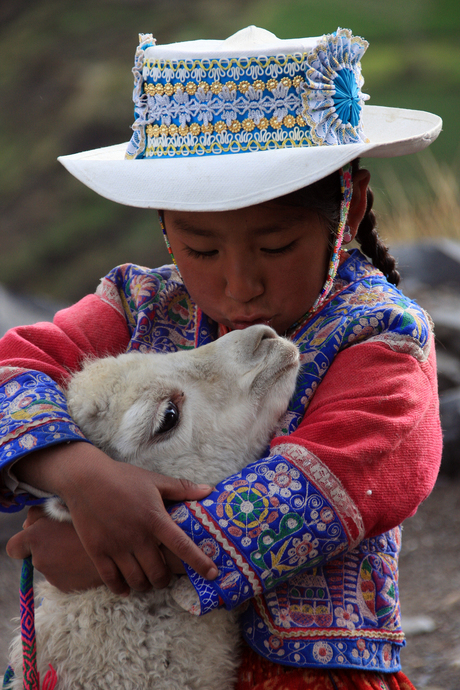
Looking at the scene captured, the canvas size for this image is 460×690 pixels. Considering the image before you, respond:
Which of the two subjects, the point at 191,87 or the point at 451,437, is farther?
the point at 451,437

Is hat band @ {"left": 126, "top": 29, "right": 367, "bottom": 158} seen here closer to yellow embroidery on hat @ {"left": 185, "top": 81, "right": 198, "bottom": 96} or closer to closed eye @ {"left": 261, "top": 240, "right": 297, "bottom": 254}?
yellow embroidery on hat @ {"left": 185, "top": 81, "right": 198, "bottom": 96}

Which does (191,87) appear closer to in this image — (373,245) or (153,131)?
(153,131)

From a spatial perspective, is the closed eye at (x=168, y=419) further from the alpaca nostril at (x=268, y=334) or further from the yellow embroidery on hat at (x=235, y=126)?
the yellow embroidery on hat at (x=235, y=126)

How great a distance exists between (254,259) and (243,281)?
1.9 inches

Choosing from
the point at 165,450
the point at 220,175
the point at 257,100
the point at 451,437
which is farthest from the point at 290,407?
the point at 451,437

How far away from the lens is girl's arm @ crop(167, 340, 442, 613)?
1.05 m

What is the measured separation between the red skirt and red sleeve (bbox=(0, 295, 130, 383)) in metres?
0.71

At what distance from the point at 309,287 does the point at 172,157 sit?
1.22ft

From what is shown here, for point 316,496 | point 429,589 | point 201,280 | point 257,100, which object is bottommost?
point 429,589

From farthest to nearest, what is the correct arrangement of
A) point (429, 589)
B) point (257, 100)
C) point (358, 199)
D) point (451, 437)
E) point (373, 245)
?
point (451, 437) → point (429, 589) → point (373, 245) → point (358, 199) → point (257, 100)

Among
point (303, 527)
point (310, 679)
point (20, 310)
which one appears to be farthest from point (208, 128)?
point (20, 310)

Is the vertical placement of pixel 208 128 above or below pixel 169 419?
above

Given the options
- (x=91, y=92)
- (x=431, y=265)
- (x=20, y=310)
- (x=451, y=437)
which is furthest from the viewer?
(x=91, y=92)

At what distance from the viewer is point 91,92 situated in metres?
9.45
